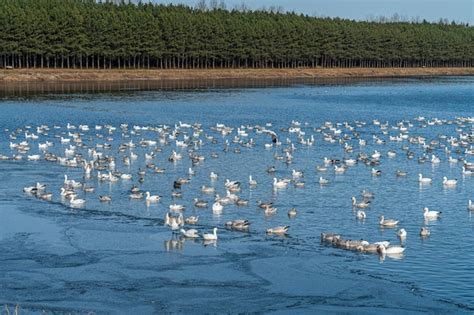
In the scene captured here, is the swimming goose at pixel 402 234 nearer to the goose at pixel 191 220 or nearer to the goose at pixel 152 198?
the goose at pixel 191 220

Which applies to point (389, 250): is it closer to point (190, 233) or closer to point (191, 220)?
point (190, 233)

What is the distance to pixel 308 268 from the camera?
2516 cm

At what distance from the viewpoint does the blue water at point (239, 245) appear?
894 inches

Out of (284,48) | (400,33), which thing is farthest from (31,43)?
(400,33)

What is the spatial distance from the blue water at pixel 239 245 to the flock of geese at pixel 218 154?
330 millimetres

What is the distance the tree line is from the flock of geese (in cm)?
6217

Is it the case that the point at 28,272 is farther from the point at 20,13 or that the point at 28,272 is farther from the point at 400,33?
the point at 400,33

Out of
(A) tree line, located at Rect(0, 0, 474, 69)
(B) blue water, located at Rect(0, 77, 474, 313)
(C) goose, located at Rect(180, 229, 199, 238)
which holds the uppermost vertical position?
(A) tree line, located at Rect(0, 0, 474, 69)

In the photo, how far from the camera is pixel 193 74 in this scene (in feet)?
457

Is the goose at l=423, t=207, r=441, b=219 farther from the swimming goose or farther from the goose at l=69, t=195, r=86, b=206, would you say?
the goose at l=69, t=195, r=86, b=206

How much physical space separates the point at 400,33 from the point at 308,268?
17788 cm

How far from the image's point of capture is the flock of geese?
31.7 metres

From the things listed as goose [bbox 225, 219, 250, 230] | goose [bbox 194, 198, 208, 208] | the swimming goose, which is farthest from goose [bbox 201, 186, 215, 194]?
the swimming goose

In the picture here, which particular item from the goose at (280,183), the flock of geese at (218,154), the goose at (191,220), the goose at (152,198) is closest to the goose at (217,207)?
the flock of geese at (218,154)
